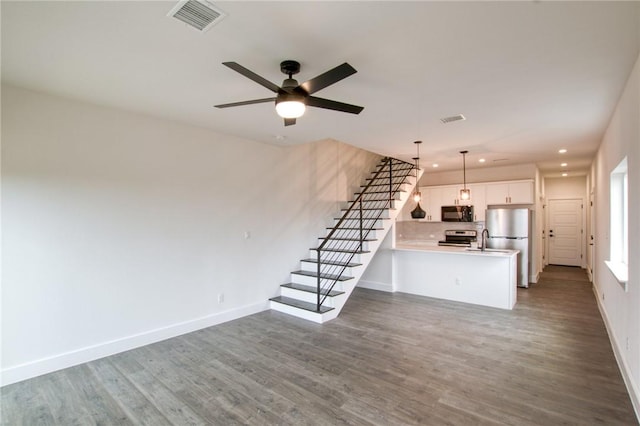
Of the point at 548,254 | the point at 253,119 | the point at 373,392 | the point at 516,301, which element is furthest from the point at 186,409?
the point at 548,254

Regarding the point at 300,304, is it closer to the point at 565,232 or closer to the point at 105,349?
the point at 105,349

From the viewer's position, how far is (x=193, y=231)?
4160mm

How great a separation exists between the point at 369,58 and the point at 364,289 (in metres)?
5.10

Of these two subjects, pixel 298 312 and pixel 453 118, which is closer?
pixel 453 118

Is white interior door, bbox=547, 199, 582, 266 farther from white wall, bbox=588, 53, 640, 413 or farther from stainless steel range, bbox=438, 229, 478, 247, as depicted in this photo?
white wall, bbox=588, 53, 640, 413

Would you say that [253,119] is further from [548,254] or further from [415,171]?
[548,254]

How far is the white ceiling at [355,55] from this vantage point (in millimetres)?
1832

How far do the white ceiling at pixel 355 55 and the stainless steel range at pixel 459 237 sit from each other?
12.7 feet

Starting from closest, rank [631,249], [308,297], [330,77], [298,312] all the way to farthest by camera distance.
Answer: [330,77], [631,249], [298,312], [308,297]

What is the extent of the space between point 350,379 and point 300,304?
204 centimetres

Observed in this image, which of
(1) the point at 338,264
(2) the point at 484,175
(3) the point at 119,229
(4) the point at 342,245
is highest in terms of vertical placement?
(2) the point at 484,175

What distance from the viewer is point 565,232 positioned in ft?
31.1

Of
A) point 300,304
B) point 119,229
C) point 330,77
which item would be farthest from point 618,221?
point 119,229

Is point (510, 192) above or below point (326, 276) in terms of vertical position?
above
